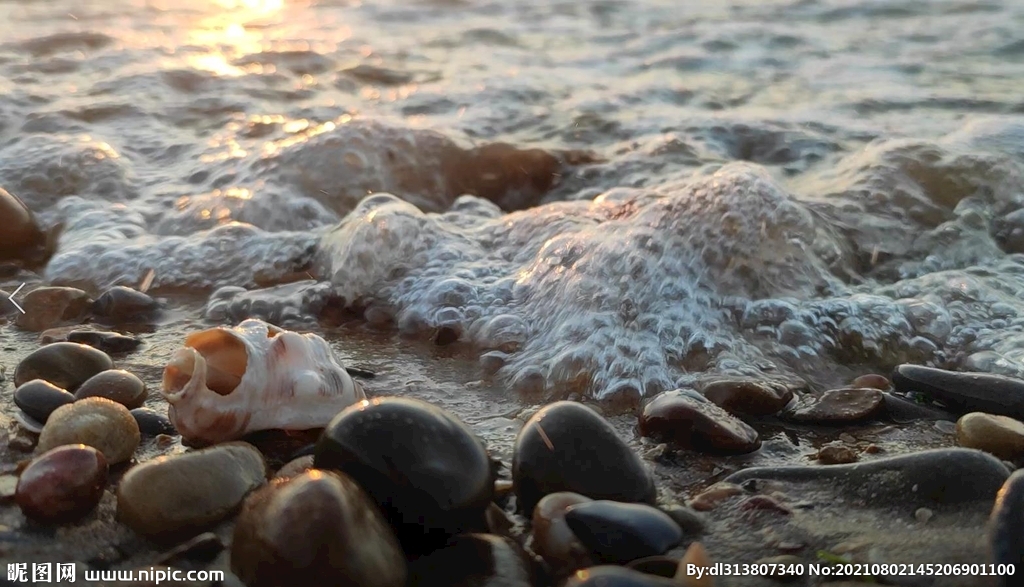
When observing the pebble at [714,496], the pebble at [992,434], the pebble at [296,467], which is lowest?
the pebble at [714,496]

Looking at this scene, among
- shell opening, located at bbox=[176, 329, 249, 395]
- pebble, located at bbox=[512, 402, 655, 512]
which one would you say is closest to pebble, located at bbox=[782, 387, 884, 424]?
pebble, located at bbox=[512, 402, 655, 512]

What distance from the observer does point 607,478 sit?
1677mm

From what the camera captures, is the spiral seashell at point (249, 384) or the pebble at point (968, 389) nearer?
the spiral seashell at point (249, 384)

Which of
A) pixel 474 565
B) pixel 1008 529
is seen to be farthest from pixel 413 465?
pixel 1008 529

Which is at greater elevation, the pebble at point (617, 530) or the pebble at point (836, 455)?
the pebble at point (617, 530)

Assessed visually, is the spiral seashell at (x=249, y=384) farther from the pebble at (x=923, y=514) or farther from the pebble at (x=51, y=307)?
the pebble at (x=923, y=514)

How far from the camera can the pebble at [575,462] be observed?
1.67 metres

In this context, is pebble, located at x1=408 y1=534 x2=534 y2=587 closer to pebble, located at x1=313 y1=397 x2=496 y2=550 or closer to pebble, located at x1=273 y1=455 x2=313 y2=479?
pebble, located at x1=313 y1=397 x2=496 y2=550

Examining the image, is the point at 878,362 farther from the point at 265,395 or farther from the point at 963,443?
the point at 265,395

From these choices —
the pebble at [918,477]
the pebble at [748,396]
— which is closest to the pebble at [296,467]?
the pebble at [918,477]

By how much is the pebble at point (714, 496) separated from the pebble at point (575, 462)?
12 centimetres

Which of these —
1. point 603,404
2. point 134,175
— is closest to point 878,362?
point 603,404

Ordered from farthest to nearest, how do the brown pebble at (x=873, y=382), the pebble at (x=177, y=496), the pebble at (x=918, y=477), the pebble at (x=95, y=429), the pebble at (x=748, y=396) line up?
1. the brown pebble at (x=873, y=382)
2. the pebble at (x=748, y=396)
3. the pebble at (x=95, y=429)
4. the pebble at (x=918, y=477)
5. the pebble at (x=177, y=496)

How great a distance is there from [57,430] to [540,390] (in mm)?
1202
